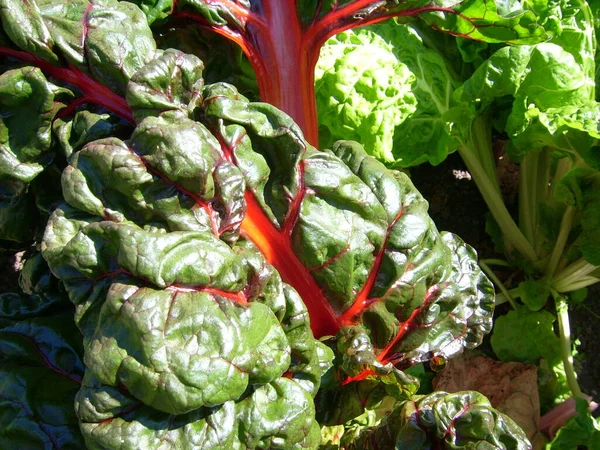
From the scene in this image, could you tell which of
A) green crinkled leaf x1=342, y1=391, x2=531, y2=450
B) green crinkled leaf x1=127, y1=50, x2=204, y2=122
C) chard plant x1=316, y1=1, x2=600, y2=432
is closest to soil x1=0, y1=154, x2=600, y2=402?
chard plant x1=316, y1=1, x2=600, y2=432

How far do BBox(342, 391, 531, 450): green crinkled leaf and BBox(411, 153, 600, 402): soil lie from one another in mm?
1523

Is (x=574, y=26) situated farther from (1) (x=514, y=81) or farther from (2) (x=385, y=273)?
(2) (x=385, y=273)

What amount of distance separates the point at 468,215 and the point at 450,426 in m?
1.79

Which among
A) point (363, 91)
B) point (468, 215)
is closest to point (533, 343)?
point (468, 215)

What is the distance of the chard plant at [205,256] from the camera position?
1.70 metres

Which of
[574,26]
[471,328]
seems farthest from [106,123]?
[574,26]

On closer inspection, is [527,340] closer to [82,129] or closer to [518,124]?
[518,124]

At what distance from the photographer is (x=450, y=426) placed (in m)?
2.07

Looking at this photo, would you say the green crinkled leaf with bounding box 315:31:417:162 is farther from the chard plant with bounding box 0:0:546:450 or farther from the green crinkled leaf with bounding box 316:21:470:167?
the chard plant with bounding box 0:0:546:450

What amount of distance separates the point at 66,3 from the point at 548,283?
8.63 feet

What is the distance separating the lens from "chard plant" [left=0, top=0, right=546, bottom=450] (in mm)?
1700

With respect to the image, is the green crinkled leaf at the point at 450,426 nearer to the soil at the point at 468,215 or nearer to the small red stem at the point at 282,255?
the small red stem at the point at 282,255

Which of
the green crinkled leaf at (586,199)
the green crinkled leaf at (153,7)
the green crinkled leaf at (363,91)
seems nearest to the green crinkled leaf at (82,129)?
the green crinkled leaf at (153,7)

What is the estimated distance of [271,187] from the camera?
2107 mm
